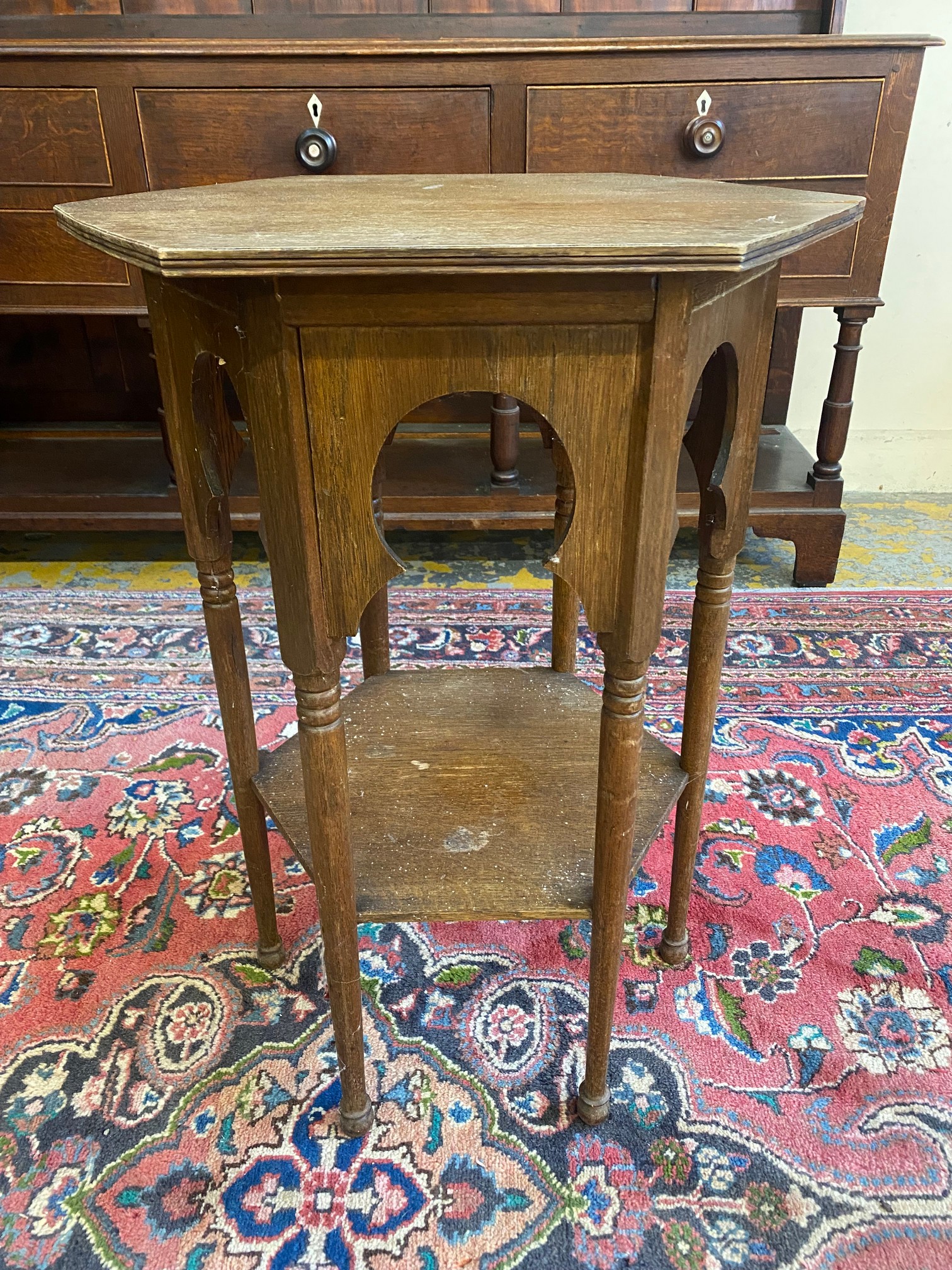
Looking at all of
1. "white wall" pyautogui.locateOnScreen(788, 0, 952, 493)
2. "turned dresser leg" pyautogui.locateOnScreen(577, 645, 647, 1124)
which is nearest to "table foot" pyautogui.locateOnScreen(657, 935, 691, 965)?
"turned dresser leg" pyautogui.locateOnScreen(577, 645, 647, 1124)

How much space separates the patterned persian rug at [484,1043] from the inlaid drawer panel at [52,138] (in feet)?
3.76

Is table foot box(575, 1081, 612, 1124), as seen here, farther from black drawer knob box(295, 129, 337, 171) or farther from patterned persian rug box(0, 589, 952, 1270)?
black drawer knob box(295, 129, 337, 171)

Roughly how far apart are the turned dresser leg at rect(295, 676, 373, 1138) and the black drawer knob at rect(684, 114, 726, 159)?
5.02ft

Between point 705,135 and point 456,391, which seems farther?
point 705,135

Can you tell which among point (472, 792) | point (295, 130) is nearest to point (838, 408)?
point (295, 130)

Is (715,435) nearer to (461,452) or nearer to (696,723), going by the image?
(696,723)

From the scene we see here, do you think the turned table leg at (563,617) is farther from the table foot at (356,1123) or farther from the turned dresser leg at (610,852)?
the table foot at (356,1123)

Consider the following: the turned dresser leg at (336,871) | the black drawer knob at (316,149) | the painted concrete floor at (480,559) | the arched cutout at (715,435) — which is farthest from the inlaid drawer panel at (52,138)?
the turned dresser leg at (336,871)

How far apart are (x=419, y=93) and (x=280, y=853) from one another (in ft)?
4.98

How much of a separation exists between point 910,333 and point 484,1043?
2.56 m

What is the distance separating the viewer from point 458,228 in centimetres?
73

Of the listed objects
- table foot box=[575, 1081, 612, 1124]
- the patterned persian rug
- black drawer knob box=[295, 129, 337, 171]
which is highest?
black drawer knob box=[295, 129, 337, 171]

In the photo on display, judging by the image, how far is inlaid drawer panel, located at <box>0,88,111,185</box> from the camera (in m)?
1.85

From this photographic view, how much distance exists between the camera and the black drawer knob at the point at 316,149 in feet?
6.02
